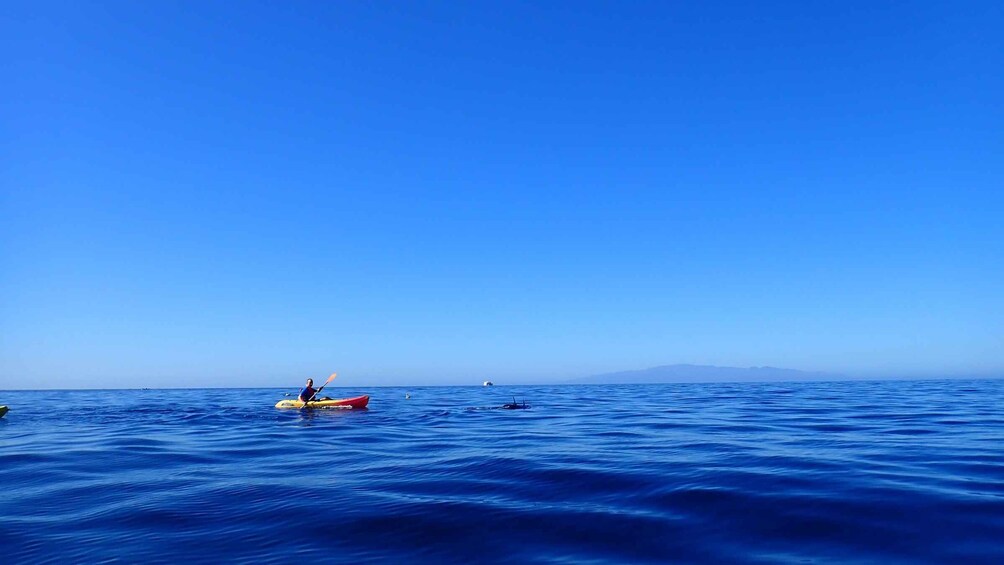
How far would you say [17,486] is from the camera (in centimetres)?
1244

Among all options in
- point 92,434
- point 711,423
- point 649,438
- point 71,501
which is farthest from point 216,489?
point 711,423

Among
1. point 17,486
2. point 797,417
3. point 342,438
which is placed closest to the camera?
point 17,486

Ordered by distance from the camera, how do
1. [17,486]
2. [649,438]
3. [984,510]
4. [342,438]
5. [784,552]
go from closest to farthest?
→ [784,552]
[984,510]
[17,486]
[649,438]
[342,438]

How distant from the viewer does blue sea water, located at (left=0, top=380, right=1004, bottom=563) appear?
25.7ft

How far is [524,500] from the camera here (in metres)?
10.5

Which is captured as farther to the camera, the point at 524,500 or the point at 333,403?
the point at 333,403

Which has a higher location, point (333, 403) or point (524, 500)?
point (333, 403)

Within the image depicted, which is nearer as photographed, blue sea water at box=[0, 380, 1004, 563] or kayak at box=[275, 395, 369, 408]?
blue sea water at box=[0, 380, 1004, 563]

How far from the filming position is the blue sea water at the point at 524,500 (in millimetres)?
7840

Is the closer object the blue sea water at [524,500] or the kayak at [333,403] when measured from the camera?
the blue sea water at [524,500]

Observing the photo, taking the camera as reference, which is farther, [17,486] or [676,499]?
[17,486]

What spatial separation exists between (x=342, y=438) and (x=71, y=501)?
1081 cm

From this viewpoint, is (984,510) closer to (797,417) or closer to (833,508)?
(833,508)

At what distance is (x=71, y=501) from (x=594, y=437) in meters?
14.5
